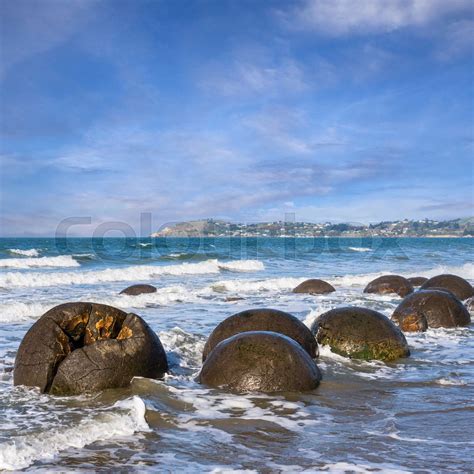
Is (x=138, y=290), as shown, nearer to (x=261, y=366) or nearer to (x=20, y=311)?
(x=20, y=311)

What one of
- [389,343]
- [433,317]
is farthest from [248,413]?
[433,317]

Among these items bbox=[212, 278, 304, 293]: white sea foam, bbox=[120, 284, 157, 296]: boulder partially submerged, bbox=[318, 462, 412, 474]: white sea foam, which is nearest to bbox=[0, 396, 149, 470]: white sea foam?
bbox=[318, 462, 412, 474]: white sea foam

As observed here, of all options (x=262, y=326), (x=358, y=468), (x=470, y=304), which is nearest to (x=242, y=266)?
(x=470, y=304)

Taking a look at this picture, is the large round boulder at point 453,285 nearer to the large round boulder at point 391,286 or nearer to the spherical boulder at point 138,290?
the large round boulder at point 391,286

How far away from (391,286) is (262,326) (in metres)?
12.2

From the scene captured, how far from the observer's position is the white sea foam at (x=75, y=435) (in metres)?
4.54

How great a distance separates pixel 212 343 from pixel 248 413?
8.20ft

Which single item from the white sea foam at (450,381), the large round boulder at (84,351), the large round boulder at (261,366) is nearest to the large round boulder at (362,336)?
the white sea foam at (450,381)

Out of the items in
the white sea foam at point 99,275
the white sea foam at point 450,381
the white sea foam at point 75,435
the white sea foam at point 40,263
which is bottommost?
the white sea foam at point 450,381

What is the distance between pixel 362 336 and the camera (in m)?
8.97

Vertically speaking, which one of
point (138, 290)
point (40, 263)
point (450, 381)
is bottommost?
point (450, 381)

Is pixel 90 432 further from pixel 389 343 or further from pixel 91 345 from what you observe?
pixel 389 343

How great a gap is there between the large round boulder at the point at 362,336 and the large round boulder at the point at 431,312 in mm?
2591

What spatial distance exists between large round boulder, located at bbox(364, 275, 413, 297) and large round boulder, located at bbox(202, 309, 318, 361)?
11339 millimetres
